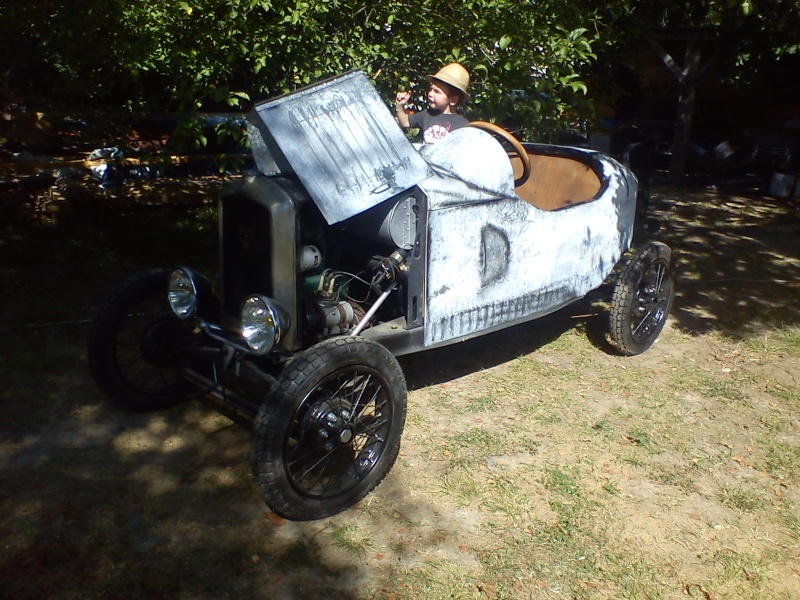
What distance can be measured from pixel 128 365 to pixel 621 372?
328cm

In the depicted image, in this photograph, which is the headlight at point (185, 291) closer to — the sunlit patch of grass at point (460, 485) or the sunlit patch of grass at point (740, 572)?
the sunlit patch of grass at point (460, 485)

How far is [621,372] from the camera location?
5.33m

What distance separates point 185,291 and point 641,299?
320 centimetres

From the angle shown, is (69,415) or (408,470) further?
(69,415)

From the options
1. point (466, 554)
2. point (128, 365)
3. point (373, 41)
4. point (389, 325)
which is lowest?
point (466, 554)

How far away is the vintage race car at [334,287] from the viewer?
3.54m

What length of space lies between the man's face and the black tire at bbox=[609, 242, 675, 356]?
172cm

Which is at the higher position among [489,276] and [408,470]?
[489,276]

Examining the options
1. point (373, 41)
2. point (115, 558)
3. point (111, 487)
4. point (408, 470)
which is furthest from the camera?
point (373, 41)

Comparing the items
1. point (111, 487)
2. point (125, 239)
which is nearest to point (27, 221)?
point (125, 239)

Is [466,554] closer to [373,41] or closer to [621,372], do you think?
[621,372]

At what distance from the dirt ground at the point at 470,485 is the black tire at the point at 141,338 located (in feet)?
0.41

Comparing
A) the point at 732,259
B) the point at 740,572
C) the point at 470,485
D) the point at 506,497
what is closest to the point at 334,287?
the point at 470,485

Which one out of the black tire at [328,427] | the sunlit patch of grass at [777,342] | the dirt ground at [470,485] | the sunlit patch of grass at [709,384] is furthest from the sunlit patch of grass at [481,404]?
the sunlit patch of grass at [777,342]
